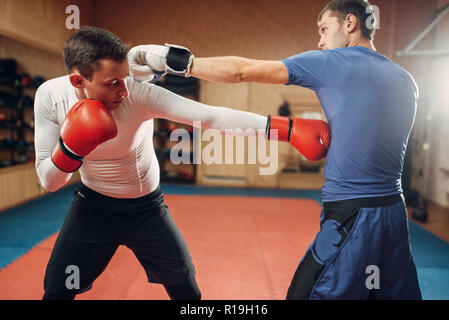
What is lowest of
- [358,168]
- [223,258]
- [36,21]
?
[223,258]

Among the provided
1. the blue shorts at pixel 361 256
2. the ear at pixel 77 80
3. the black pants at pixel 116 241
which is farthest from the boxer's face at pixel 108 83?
the blue shorts at pixel 361 256

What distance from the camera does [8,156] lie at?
5645 mm

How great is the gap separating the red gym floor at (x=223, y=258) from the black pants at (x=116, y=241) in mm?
964

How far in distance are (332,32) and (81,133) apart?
1041 mm

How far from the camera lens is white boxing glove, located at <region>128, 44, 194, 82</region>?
4.09 ft

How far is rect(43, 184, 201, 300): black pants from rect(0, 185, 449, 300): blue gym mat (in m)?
1.90

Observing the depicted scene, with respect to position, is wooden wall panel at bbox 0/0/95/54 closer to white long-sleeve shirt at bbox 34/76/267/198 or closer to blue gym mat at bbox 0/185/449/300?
blue gym mat at bbox 0/185/449/300

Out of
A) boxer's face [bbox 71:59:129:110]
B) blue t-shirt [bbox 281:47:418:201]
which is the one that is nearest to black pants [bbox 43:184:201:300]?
boxer's face [bbox 71:59:129:110]

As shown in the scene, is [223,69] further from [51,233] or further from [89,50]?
[51,233]

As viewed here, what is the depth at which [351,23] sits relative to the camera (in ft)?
4.07

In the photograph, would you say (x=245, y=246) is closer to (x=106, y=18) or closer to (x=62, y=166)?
(x=62, y=166)

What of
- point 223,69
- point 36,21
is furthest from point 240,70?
point 36,21

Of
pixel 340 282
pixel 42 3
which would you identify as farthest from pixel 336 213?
pixel 42 3

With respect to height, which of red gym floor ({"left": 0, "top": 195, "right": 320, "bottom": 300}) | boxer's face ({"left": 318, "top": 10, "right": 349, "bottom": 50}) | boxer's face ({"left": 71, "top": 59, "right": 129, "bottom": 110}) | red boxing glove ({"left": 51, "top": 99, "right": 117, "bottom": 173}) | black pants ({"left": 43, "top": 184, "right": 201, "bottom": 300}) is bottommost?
red gym floor ({"left": 0, "top": 195, "right": 320, "bottom": 300})
